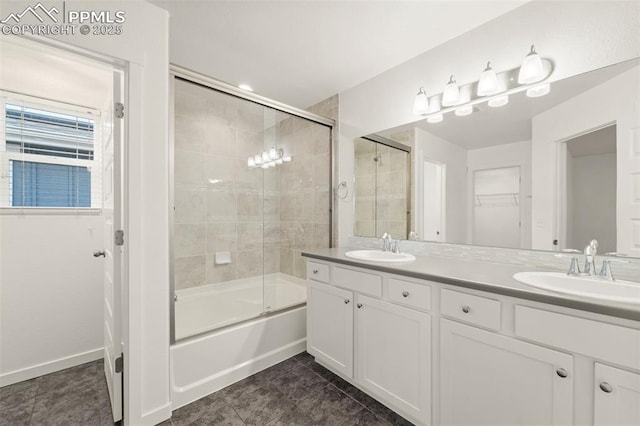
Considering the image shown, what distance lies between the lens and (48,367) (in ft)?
6.40

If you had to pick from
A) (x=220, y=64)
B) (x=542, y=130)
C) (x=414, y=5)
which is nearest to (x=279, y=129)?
(x=220, y=64)

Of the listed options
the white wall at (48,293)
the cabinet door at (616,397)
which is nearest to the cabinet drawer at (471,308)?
the cabinet door at (616,397)

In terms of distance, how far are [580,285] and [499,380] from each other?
1.87 feet

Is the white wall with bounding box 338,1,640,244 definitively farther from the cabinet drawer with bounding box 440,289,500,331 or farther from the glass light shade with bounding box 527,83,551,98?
the cabinet drawer with bounding box 440,289,500,331

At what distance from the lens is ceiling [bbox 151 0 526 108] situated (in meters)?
1.59

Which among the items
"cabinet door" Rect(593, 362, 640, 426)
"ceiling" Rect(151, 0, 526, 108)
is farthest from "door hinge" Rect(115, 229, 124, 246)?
"cabinet door" Rect(593, 362, 640, 426)

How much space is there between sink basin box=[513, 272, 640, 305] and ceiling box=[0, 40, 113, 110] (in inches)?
102

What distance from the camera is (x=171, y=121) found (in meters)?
1.64

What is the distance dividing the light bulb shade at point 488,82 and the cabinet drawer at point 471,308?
4.09 ft

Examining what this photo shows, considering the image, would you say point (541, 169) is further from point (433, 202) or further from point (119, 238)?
point (119, 238)

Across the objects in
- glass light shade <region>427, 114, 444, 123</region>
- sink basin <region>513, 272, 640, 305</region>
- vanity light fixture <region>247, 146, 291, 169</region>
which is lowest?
sink basin <region>513, 272, 640, 305</region>

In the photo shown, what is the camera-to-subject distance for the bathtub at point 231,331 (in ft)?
5.60

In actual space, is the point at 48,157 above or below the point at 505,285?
above

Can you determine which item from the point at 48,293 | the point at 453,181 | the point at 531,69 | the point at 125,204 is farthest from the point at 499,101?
the point at 48,293
